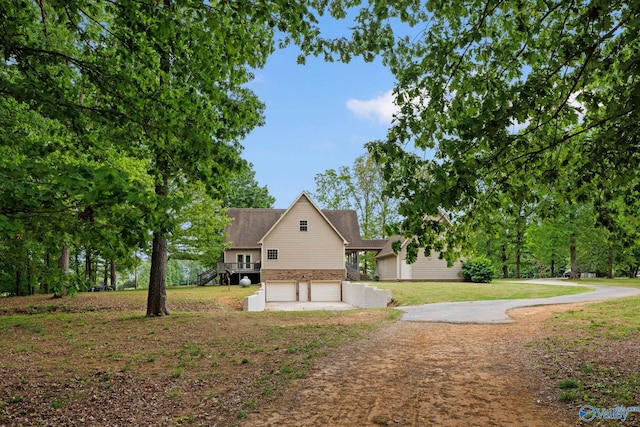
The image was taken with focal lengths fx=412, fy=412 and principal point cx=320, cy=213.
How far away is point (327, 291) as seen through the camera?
30.5 metres

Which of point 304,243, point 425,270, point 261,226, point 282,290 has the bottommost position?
point 282,290

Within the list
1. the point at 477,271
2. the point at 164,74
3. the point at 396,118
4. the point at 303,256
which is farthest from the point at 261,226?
the point at 396,118

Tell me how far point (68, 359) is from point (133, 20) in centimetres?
621

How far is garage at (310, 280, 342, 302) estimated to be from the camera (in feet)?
99.7

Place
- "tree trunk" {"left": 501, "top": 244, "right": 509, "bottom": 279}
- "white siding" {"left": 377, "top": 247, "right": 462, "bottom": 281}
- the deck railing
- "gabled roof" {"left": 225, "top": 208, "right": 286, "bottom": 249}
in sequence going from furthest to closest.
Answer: "tree trunk" {"left": 501, "top": 244, "right": 509, "bottom": 279} < "white siding" {"left": 377, "top": 247, "right": 462, "bottom": 281} < "gabled roof" {"left": 225, "top": 208, "right": 286, "bottom": 249} < the deck railing

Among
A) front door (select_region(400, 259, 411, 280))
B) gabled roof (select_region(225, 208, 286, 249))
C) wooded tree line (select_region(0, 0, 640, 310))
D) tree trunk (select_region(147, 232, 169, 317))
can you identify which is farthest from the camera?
front door (select_region(400, 259, 411, 280))

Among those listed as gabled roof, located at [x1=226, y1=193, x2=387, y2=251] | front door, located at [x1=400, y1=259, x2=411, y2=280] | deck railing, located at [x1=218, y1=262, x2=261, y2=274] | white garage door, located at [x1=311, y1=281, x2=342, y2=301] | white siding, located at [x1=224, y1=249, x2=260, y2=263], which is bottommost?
white garage door, located at [x1=311, y1=281, x2=342, y2=301]

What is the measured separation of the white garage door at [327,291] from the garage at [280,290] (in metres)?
1.51

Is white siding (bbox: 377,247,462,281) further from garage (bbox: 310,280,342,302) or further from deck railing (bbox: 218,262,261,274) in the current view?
deck railing (bbox: 218,262,261,274)

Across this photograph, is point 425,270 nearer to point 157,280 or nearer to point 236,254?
point 236,254

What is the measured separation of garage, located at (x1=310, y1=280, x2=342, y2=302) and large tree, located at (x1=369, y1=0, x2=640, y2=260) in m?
24.2

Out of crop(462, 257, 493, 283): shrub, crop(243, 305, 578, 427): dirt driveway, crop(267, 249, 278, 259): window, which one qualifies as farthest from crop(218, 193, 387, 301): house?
crop(243, 305, 578, 427): dirt driveway

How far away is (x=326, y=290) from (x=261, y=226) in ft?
28.1

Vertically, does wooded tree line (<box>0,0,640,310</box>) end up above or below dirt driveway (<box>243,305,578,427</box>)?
above
